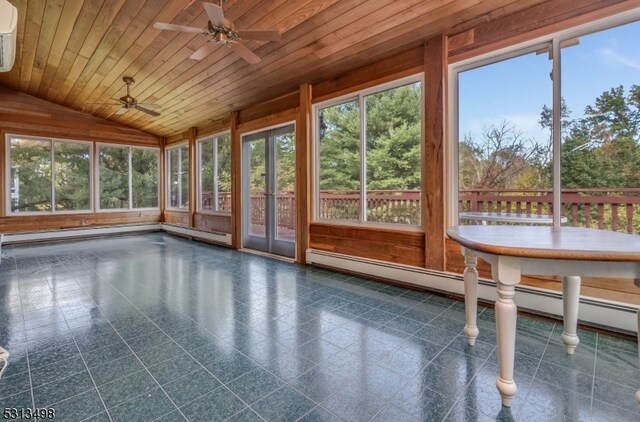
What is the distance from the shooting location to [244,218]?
5969mm

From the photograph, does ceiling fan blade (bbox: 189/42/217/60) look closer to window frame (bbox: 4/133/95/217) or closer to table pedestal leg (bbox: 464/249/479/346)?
table pedestal leg (bbox: 464/249/479/346)

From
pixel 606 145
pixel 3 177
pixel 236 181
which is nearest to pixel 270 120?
pixel 236 181

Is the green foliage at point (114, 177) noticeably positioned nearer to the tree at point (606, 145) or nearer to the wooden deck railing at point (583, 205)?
the wooden deck railing at point (583, 205)

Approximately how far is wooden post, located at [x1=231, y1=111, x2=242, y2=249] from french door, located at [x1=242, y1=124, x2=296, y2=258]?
8cm

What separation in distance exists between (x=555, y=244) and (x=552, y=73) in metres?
2.01

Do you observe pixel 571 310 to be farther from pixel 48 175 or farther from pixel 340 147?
pixel 48 175

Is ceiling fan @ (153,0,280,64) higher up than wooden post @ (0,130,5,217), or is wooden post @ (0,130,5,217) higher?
ceiling fan @ (153,0,280,64)

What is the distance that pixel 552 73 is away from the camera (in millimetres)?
2682

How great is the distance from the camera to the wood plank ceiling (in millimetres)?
2874

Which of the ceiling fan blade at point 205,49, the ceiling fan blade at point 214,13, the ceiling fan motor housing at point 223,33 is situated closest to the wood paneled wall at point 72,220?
the ceiling fan blade at point 205,49

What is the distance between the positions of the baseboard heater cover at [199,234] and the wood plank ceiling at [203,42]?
246 centimetres

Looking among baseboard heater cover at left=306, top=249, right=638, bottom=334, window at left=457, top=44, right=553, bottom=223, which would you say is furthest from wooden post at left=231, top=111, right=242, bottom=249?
window at left=457, top=44, right=553, bottom=223

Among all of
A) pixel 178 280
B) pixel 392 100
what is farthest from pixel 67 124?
pixel 392 100

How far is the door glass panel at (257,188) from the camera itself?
18.3 ft
